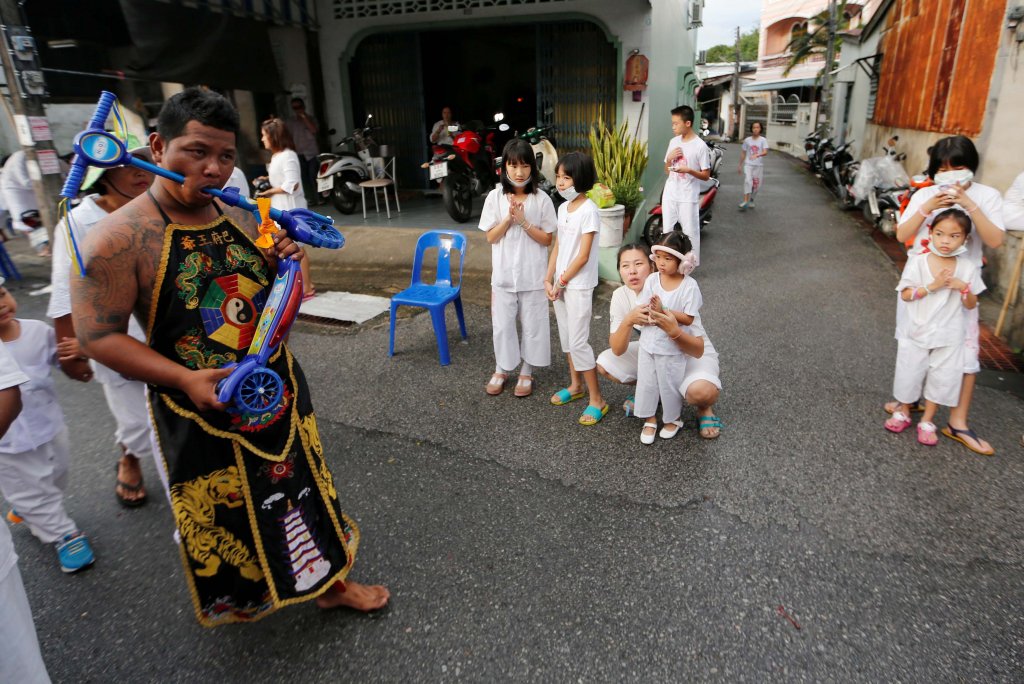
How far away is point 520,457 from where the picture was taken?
342cm

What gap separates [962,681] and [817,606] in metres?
0.47

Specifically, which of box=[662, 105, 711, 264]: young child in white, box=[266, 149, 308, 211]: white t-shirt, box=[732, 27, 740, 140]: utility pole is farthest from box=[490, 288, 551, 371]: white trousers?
box=[732, 27, 740, 140]: utility pole

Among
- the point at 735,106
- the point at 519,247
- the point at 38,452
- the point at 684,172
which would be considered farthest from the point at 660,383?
the point at 735,106

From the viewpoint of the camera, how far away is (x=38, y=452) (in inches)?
101

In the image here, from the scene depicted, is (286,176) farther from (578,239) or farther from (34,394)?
(34,394)

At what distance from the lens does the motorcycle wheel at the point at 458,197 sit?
27.1 feet

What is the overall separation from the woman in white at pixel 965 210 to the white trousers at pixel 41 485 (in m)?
4.36

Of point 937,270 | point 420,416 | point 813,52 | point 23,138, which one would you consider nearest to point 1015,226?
point 937,270

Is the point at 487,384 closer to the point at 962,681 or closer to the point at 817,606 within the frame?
the point at 817,606

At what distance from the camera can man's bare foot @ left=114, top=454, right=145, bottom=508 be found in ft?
10.1

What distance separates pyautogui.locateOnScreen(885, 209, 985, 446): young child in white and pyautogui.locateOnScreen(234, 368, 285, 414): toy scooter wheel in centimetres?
329

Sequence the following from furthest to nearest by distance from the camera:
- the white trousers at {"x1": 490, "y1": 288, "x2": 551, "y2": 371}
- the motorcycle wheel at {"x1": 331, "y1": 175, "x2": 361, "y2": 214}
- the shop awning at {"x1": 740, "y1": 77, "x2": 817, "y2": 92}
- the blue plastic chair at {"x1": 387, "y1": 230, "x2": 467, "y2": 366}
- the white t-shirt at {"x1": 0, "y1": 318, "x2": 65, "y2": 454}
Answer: the shop awning at {"x1": 740, "y1": 77, "x2": 817, "y2": 92} < the motorcycle wheel at {"x1": 331, "y1": 175, "x2": 361, "y2": 214} < the blue plastic chair at {"x1": 387, "y1": 230, "x2": 467, "y2": 366} < the white trousers at {"x1": 490, "y1": 288, "x2": 551, "y2": 371} < the white t-shirt at {"x1": 0, "y1": 318, "x2": 65, "y2": 454}

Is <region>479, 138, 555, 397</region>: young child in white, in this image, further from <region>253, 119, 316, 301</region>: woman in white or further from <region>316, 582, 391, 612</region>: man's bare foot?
<region>253, 119, 316, 301</region>: woman in white

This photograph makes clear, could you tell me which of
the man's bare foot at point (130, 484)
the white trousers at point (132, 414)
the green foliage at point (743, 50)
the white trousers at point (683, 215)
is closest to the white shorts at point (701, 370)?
the white trousers at point (132, 414)
